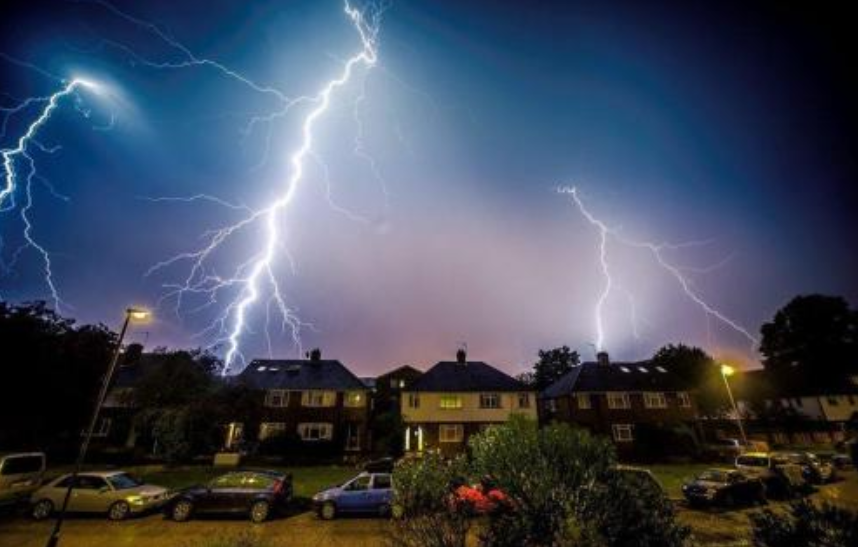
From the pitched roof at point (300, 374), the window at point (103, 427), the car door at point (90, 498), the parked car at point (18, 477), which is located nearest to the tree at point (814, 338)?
the pitched roof at point (300, 374)

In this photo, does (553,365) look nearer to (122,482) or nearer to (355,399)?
(355,399)

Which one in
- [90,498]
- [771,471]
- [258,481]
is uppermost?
[771,471]

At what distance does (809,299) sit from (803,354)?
8.07 meters

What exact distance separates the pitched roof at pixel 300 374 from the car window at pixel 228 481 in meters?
21.8

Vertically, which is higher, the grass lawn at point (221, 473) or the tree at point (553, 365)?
the tree at point (553, 365)

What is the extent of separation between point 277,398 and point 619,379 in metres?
30.3

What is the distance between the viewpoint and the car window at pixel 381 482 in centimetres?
1499

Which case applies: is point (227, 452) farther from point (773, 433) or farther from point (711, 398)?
point (711, 398)

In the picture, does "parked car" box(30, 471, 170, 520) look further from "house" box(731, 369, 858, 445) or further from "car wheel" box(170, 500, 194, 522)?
"house" box(731, 369, 858, 445)

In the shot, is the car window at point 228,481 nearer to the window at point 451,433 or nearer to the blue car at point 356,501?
the blue car at point 356,501

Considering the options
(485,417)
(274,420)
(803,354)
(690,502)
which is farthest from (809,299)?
(274,420)

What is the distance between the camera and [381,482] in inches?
594

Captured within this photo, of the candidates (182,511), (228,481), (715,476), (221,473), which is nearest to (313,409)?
(221,473)

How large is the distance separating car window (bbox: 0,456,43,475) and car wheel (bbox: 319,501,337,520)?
11459mm
